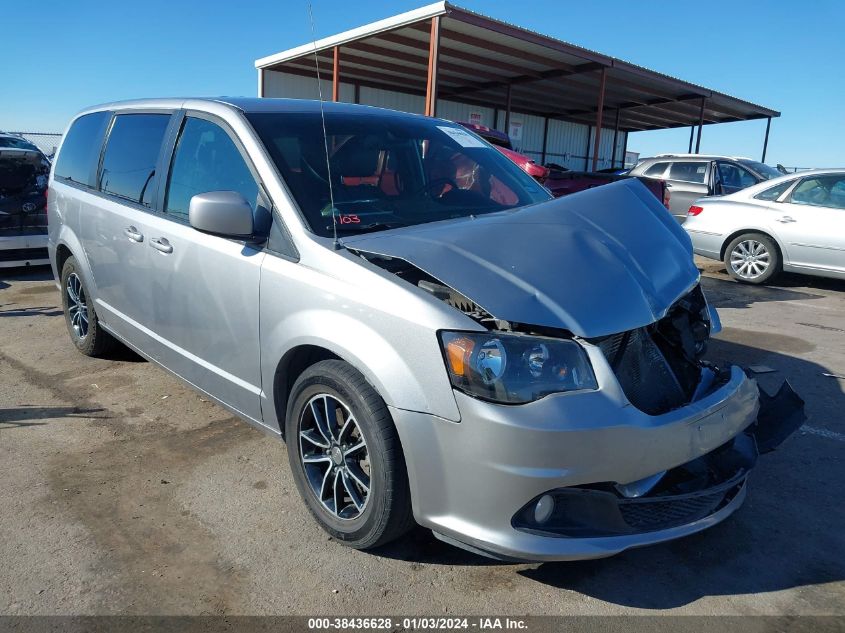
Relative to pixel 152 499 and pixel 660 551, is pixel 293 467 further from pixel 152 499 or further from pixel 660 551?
pixel 660 551

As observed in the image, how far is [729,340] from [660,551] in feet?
11.6

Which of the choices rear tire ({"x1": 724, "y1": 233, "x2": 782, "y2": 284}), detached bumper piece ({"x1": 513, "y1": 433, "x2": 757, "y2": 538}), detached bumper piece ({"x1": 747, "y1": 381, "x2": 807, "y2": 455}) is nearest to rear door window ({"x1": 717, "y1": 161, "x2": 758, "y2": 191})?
rear tire ({"x1": 724, "y1": 233, "x2": 782, "y2": 284})

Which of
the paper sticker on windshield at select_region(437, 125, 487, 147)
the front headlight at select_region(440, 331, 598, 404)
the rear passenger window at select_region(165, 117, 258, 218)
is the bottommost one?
the front headlight at select_region(440, 331, 598, 404)

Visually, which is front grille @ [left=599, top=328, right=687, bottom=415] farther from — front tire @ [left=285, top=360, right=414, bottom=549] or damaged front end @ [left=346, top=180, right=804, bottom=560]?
front tire @ [left=285, top=360, right=414, bottom=549]

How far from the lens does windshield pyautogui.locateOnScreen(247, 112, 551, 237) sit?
294cm

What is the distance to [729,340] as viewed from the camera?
565cm

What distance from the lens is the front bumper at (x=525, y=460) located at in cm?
209

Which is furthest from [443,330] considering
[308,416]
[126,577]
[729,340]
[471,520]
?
[729,340]

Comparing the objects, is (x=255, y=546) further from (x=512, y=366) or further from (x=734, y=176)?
(x=734, y=176)

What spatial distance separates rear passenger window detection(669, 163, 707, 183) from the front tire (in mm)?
10919

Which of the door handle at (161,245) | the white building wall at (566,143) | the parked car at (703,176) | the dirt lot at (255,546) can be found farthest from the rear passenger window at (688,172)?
the white building wall at (566,143)

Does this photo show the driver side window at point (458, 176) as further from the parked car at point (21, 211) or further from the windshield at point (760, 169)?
the windshield at point (760, 169)

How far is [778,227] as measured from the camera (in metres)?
8.29

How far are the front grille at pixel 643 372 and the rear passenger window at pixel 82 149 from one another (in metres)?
3.80
